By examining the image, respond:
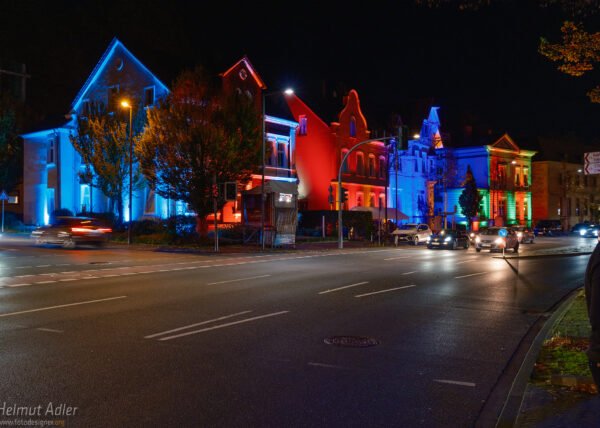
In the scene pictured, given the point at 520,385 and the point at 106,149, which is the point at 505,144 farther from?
the point at 520,385

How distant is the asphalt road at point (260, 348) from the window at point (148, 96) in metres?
26.5

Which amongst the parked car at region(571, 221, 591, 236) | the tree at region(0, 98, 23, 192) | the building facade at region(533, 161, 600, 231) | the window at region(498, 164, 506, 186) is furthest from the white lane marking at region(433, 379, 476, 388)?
the building facade at region(533, 161, 600, 231)

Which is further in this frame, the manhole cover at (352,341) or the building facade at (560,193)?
the building facade at (560,193)

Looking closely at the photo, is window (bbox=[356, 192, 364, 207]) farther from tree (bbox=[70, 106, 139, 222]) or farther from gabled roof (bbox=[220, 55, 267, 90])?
tree (bbox=[70, 106, 139, 222])

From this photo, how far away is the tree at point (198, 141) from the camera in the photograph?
105 feet

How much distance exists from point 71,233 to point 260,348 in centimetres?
2467

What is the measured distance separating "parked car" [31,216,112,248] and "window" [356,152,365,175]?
29.4 metres

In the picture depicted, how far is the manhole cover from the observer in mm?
8859

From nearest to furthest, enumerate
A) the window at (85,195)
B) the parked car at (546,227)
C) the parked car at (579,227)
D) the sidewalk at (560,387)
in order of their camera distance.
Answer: the sidewalk at (560,387) < the window at (85,195) < the parked car at (579,227) < the parked car at (546,227)

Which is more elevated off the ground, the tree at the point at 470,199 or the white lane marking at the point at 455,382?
the tree at the point at 470,199

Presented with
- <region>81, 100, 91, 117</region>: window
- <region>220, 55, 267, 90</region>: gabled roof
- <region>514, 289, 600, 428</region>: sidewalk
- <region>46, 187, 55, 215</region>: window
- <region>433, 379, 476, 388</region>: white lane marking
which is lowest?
<region>433, 379, 476, 388</region>: white lane marking

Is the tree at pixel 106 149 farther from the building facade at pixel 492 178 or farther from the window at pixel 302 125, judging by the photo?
the building facade at pixel 492 178

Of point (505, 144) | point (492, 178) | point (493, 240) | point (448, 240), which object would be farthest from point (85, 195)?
point (505, 144)

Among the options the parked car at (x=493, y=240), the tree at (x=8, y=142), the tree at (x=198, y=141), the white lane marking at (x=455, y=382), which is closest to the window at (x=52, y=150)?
the tree at (x=8, y=142)
